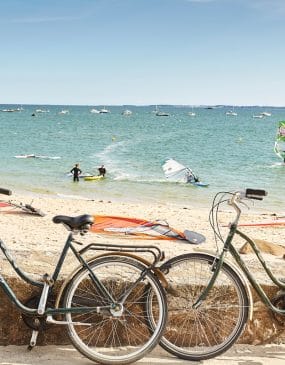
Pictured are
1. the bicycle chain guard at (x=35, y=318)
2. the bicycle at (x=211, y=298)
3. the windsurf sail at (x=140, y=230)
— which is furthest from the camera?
the windsurf sail at (x=140, y=230)

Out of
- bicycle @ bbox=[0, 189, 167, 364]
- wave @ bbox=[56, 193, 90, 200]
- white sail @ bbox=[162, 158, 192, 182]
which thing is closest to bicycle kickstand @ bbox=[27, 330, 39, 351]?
bicycle @ bbox=[0, 189, 167, 364]

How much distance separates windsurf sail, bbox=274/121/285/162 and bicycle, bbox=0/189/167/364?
122ft

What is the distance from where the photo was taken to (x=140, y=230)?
41.4 feet

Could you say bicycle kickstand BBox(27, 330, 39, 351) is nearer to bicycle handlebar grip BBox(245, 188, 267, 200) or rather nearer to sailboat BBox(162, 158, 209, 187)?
bicycle handlebar grip BBox(245, 188, 267, 200)

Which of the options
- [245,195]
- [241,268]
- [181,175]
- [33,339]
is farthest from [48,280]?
[181,175]

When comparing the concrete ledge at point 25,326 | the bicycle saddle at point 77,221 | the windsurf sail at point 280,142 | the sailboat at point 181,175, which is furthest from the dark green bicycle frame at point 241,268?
the windsurf sail at point 280,142

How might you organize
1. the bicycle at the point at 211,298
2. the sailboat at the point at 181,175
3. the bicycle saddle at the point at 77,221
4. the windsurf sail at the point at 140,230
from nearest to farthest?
the bicycle saddle at the point at 77,221
the bicycle at the point at 211,298
the windsurf sail at the point at 140,230
the sailboat at the point at 181,175

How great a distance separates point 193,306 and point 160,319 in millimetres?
367

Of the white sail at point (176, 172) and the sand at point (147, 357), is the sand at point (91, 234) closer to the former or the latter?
the sand at point (147, 357)

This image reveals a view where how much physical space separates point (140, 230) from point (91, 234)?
114 cm

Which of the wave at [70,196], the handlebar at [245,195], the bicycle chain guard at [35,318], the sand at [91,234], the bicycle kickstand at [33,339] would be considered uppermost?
the handlebar at [245,195]

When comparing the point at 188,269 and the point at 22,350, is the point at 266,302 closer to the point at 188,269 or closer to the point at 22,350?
the point at 188,269

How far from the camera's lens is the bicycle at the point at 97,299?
3.75 m

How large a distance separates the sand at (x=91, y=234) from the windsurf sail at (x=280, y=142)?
19530 millimetres
